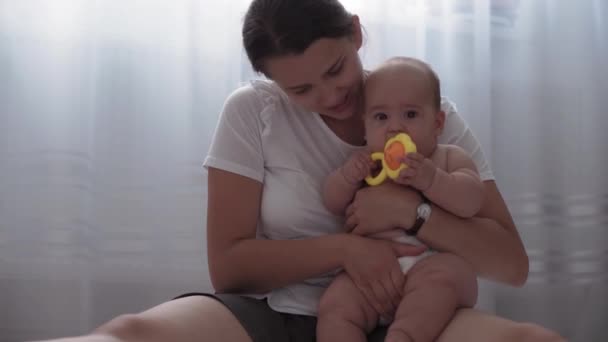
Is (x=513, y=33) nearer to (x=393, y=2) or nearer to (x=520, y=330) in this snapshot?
(x=393, y=2)

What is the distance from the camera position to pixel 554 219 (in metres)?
1.94

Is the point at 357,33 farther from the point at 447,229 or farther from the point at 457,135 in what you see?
the point at 447,229

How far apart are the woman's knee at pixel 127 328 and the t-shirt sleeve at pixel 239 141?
0.38m

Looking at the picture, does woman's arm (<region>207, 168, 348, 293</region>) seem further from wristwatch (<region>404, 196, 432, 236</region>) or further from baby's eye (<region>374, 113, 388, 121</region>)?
baby's eye (<region>374, 113, 388, 121</region>)

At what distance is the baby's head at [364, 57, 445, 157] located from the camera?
4.17 ft

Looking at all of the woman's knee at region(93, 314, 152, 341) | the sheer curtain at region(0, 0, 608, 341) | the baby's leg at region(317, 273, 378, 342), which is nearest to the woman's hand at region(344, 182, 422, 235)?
the baby's leg at region(317, 273, 378, 342)

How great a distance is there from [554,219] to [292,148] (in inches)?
38.1

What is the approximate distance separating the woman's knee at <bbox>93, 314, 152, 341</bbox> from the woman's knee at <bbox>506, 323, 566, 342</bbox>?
535 mm

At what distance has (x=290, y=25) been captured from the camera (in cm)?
122

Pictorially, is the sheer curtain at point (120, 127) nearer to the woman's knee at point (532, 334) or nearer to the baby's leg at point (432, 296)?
the baby's leg at point (432, 296)

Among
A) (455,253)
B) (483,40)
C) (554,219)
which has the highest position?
(483,40)

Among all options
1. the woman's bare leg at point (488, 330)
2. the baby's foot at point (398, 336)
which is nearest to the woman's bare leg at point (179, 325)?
the baby's foot at point (398, 336)

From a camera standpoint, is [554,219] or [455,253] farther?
[554,219]

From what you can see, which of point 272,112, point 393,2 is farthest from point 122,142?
point 393,2
